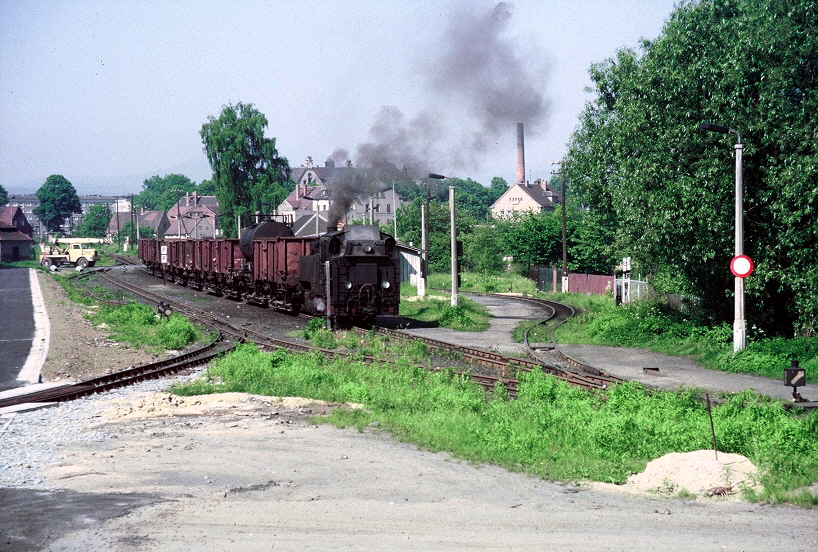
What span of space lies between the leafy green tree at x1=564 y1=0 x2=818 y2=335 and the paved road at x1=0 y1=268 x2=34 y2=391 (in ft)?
54.6

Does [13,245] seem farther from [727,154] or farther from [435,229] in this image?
[727,154]

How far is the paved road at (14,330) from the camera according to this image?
811 inches

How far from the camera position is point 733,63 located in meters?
21.2

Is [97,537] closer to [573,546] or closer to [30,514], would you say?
[30,514]

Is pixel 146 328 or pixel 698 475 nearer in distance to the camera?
pixel 698 475

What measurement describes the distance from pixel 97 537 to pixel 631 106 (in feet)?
65.5

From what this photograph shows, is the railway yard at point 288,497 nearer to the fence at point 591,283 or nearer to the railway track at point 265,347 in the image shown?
the railway track at point 265,347

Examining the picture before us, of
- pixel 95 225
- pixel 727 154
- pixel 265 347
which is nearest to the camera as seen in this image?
pixel 727 154

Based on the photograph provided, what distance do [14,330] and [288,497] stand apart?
75.6 feet

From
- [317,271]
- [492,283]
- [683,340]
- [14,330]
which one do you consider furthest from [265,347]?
[492,283]

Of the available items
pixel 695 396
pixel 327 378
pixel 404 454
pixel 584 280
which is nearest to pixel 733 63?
pixel 695 396

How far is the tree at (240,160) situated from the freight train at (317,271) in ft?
109

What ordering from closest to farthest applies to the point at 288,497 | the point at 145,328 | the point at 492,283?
the point at 288,497
the point at 145,328
the point at 492,283

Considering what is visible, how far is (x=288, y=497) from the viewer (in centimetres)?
990
